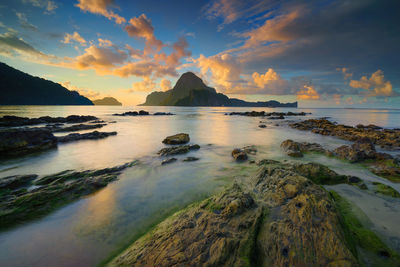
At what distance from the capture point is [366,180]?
6875 mm

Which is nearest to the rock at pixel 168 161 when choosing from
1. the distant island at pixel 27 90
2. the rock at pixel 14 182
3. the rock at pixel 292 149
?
the rock at pixel 14 182

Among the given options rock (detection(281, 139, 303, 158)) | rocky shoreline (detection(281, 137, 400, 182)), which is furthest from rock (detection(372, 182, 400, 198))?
rock (detection(281, 139, 303, 158))

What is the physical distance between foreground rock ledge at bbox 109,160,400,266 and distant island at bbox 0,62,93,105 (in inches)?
8288

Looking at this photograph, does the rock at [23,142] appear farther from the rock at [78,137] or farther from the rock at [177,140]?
the rock at [177,140]

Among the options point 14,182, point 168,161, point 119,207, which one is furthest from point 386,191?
point 14,182

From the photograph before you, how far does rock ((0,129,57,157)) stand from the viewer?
436 inches

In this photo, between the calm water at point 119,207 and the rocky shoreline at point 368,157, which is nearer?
the calm water at point 119,207

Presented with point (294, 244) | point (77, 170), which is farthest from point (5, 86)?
point (294, 244)

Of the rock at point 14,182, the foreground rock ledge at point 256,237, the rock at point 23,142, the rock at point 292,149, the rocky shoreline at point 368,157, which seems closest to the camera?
the foreground rock ledge at point 256,237

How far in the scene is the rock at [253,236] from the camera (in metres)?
2.74

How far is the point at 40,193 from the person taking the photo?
5.57 metres

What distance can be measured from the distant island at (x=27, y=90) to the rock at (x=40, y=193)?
203200 millimetres

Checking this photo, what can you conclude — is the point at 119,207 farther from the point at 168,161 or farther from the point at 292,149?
the point at 292,149

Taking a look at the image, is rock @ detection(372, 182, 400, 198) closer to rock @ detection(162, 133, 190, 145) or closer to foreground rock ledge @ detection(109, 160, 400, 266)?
foreground rock ledge @ detection(109, 160, 400, 266)
